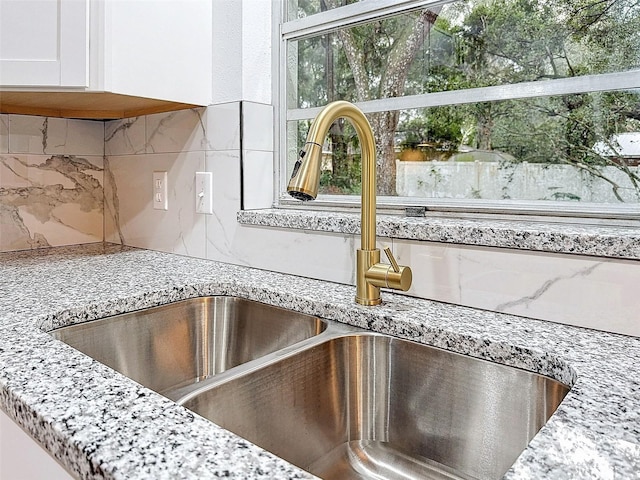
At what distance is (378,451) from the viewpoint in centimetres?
83

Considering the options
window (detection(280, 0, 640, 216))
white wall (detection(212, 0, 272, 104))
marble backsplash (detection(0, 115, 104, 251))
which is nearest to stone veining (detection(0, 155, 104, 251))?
marble backsplash (detection(0, 115, 104, 251))

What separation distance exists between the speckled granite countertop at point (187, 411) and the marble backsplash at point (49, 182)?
46cm

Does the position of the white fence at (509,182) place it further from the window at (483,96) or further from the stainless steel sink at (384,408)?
the stainless steel sink at (384,408)

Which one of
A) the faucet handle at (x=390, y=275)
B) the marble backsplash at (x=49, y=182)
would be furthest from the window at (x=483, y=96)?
the marble backsplash at (x=49, y=182)

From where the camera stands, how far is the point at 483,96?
107cm

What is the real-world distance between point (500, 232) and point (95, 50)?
0.95 m

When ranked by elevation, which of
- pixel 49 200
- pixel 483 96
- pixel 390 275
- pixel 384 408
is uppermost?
pixel 483 96

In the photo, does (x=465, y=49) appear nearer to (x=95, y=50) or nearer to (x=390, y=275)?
(x=390, y=275)

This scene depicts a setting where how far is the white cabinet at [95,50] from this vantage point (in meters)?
1.14

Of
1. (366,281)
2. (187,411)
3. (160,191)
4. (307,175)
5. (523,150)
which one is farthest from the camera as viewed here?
(160,191)

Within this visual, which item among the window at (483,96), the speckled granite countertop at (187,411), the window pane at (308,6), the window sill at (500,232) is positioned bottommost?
the speckled granite countertop at (187,411)

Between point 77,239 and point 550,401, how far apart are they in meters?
1.54

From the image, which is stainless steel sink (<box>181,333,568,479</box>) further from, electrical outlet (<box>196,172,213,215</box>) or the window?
electrical outlet (<box>196,172,213,215</box>)

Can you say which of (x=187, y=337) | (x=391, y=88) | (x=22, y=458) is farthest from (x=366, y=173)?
(x=22, y=458)
